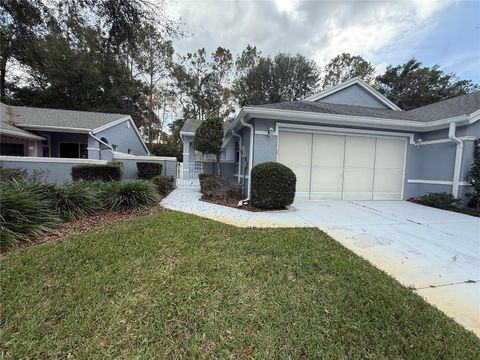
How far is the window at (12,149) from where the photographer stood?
42.1 feet

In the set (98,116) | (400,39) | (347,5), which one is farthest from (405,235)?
(98,116)

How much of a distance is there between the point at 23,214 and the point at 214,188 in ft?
17.8

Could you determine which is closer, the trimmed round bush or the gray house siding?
the gray house siding

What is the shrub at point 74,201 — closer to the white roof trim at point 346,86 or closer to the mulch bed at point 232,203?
the mulch bed at point 232,203

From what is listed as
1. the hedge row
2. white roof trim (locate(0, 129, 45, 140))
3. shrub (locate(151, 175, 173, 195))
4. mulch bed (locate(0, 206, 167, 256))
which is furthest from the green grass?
white roof trim (locate(0, 129, 45, 140))

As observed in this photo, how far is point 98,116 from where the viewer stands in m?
16.0

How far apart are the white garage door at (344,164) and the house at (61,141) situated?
20.8 feet

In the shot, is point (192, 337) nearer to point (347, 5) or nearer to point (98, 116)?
point (347, 5)

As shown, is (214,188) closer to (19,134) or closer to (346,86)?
(346,86)

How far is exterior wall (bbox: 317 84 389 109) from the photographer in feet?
39.7

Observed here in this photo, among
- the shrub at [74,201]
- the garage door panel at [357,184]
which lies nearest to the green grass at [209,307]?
the shrub at [74,201]

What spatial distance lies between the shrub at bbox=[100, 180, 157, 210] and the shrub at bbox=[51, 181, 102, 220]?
0.24 meters

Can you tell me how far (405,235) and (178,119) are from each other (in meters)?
28.8

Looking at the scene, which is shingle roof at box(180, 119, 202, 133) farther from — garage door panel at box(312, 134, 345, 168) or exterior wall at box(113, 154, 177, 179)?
garage door panel at box(312, 134, 345, 168)
